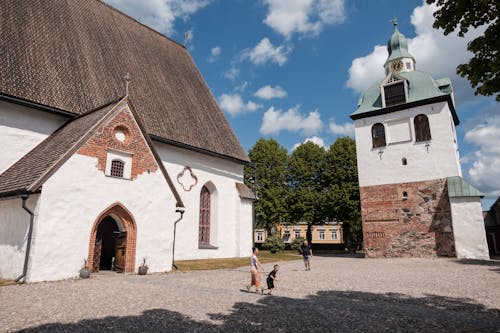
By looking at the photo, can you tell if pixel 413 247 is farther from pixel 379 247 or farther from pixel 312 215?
pixel 312 215

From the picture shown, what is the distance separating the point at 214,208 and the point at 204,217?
84 cm

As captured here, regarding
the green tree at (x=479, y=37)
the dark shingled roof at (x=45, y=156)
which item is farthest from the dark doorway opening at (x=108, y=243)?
the green tree at (x=479, y=37)

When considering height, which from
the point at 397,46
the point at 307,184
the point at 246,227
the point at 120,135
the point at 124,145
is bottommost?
the point at 246,227

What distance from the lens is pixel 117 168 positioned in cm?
1257

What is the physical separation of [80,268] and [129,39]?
16.3 m

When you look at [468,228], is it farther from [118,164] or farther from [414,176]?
[118,164]

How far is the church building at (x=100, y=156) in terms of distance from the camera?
10.7 meters

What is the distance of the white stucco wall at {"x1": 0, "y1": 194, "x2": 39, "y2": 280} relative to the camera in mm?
10289

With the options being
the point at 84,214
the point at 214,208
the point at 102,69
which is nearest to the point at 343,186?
the point at 214,208

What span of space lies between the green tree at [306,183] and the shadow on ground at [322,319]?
94.0 ft

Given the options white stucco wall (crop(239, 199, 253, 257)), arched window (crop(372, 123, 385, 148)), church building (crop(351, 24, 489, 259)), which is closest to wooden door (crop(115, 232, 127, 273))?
white stucco wall (crop(239, 199, 253, 257))

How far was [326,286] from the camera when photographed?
1035 cm

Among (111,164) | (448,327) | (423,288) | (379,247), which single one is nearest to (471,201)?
(379,247)

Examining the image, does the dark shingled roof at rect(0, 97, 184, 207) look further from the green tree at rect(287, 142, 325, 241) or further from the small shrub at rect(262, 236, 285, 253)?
the green tree at rect(287, 142, 325, 241)
